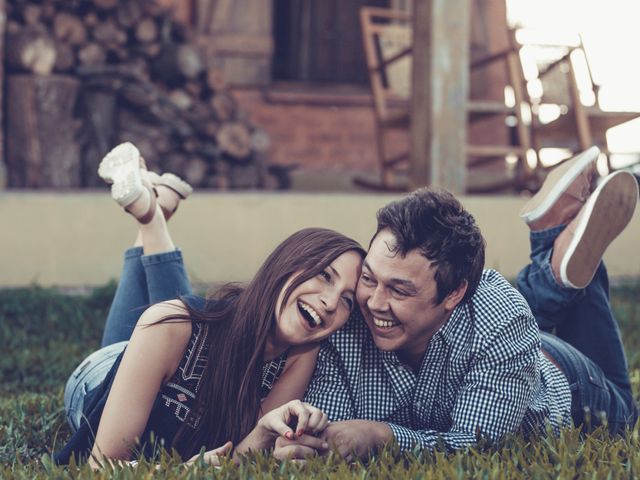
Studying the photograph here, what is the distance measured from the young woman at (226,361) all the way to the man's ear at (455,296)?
9.0 inches

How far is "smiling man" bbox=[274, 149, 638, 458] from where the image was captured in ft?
8.04

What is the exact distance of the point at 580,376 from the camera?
2947 mm

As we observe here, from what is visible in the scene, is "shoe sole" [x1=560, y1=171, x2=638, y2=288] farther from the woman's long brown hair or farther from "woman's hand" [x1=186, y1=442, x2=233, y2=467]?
"woman's hand" [x1=186, y1=442, x2=233, y2=467]

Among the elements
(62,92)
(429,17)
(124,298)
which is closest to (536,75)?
(429,17)

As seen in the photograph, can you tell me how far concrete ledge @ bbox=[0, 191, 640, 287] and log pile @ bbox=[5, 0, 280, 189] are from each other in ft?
3.16

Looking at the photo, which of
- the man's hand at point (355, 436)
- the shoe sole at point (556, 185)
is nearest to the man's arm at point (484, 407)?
the man's hand at point (355, 436)

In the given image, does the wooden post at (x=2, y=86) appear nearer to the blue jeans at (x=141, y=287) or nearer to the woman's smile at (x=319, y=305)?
the blue jeans at (x=141, y=287)

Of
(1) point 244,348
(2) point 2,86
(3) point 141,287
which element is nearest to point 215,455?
(1) point 244,348

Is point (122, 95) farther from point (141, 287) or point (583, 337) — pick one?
point (583, 337)

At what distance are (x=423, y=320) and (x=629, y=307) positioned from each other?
122 inches

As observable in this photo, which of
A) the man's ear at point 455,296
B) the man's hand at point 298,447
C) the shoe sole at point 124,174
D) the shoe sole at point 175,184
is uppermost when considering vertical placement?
the shoe sole at point 124,174

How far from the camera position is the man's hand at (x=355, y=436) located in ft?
7.81

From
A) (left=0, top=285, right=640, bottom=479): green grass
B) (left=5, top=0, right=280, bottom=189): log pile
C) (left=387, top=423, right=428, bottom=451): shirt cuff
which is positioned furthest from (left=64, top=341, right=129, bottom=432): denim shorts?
(left=5, top=0, right=280, bottom=189): log pile

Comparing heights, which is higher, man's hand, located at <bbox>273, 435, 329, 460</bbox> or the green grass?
man's hand, located at <bbox>273, 435, 329, 460</bbox>
